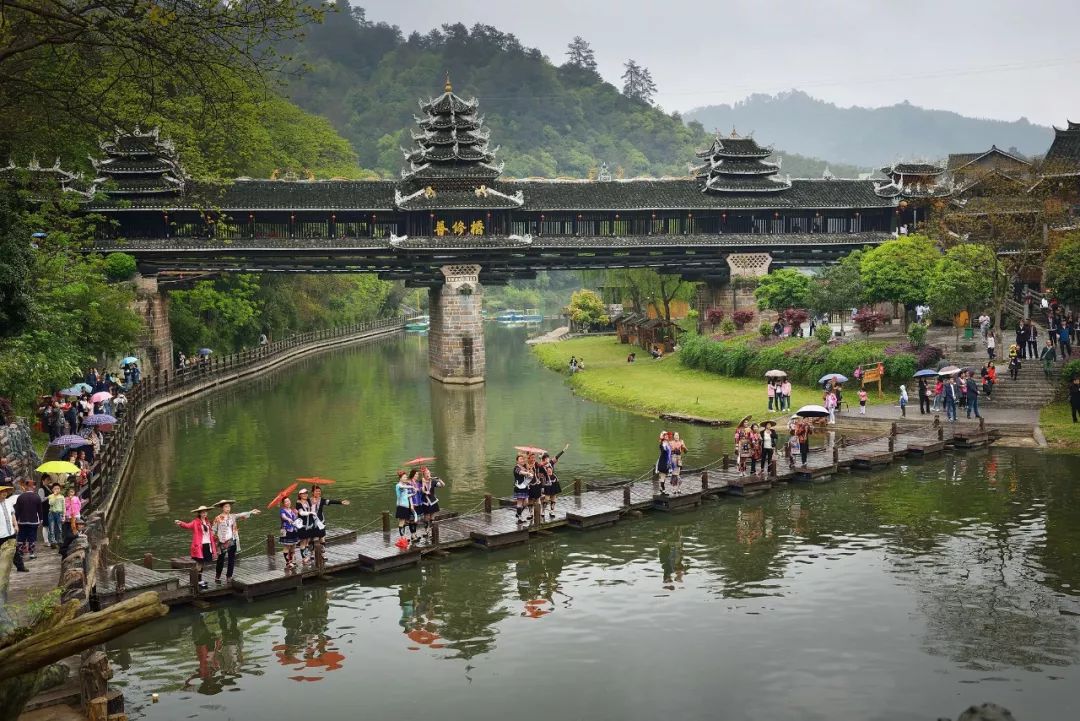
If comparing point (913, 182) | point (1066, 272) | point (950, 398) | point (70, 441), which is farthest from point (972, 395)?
point (913, 182)

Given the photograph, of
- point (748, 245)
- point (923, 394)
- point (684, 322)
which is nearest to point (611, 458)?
point (923, 394)

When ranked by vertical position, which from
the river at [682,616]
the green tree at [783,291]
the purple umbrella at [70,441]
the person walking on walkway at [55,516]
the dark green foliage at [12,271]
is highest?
the dark green foliage at [12,271]

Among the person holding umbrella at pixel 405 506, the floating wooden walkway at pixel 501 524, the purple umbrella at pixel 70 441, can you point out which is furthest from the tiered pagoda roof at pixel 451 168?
the person holding umbrella at pixel 405 506

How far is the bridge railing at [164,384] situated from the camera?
33231 millimetres

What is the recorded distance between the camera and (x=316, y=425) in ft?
167

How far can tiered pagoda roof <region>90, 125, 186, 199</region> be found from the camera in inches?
2499

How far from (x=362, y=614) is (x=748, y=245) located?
A: 54060 millimetres

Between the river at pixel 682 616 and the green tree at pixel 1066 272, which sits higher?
the green tree at pixel 1066 272

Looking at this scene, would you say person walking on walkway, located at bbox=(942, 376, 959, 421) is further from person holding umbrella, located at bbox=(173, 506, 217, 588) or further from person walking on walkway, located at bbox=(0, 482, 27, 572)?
person walking on walkway, located at bbox=(0, 482, 27, 572)

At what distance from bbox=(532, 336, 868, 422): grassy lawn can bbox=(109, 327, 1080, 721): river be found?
11.3 m

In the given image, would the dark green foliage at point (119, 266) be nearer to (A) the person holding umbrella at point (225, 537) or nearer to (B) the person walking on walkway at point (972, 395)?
(A) the person holding umbrella at point (225, 537)

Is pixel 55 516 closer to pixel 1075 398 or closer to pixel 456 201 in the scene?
pixel 1075 398

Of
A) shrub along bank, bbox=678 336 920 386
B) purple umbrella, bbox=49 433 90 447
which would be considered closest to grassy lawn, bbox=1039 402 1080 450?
shrub along bank, bbox=678 336 920 386

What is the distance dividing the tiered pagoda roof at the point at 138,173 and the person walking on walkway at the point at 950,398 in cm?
4333
